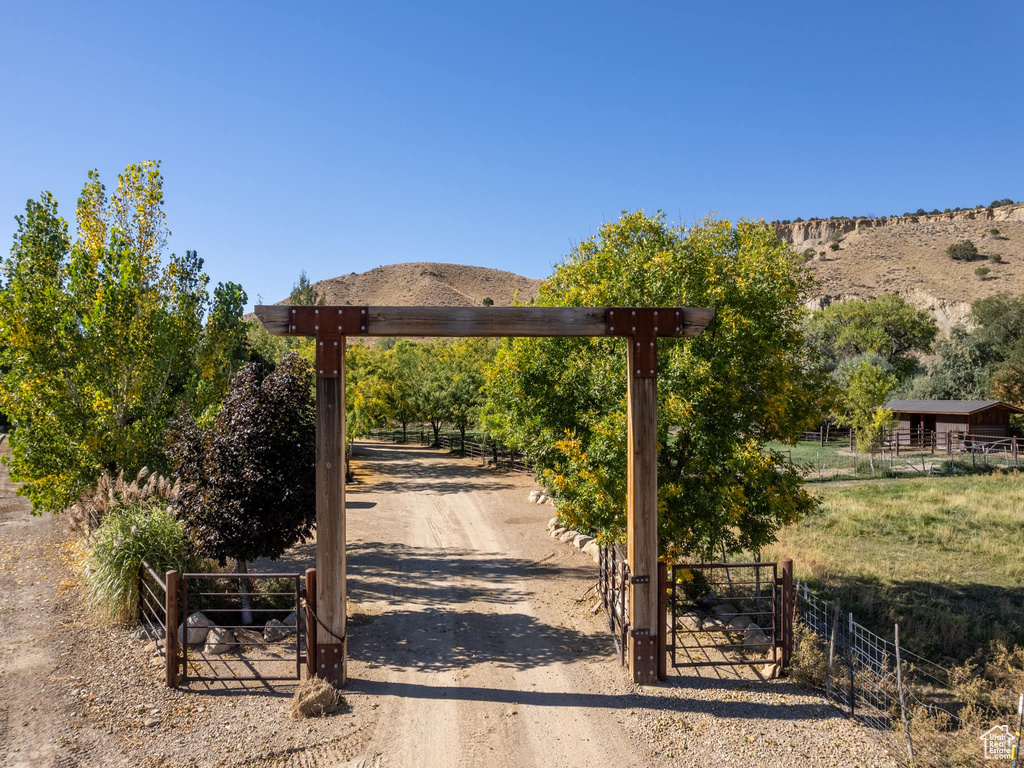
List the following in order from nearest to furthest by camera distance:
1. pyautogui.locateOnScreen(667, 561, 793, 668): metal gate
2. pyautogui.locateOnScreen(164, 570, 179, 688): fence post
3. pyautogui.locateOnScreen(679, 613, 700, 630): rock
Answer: pyautogui.locateOnScreen(164, 570, 179, 688): fence post, pyautogui.locateOnScreen(667, 561, 793, 668): metal gate, pyautogui.locateOnScreen(679, 613, 700, 630): rock

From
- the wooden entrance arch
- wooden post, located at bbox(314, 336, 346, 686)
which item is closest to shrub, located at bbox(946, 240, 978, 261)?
the wooden entrance arch

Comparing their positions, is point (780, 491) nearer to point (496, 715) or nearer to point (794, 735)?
point (794, 735)

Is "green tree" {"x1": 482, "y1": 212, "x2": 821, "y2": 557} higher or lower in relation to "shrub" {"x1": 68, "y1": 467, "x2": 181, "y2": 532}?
higher

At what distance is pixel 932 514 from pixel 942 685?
12.7 metres

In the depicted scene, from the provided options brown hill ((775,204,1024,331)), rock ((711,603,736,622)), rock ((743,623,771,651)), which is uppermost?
brown hill ((775,204,1024,331))

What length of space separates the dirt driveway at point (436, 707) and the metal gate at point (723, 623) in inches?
22.6

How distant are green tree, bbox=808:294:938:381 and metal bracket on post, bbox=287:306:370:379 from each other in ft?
168

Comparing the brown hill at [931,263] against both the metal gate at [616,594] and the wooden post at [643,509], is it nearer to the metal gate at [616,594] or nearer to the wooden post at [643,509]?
the metal gate at [616,594]

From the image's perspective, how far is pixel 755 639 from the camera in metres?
8.65

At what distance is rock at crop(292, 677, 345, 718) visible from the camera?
22.2ft

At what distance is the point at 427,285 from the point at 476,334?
9366cm

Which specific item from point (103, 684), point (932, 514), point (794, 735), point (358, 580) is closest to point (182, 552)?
point (103, 684)

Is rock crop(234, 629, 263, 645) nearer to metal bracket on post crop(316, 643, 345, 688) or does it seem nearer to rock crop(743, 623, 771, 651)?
metal bracket on post crop(316, 643, 345, 688)

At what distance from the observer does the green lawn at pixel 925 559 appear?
35.6 feet
